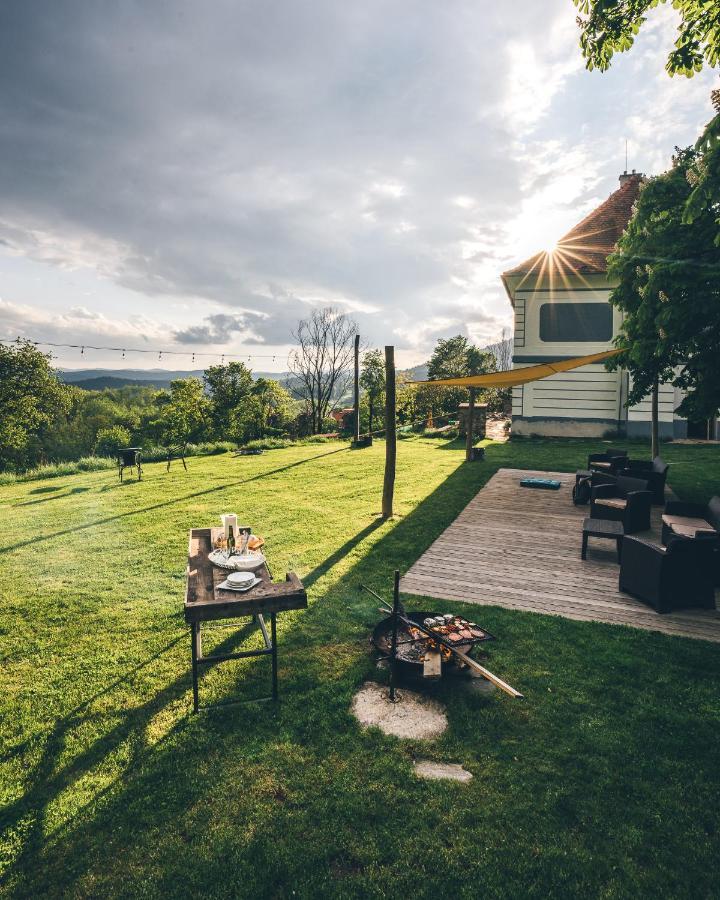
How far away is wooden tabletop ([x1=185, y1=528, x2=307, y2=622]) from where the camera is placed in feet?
11.9

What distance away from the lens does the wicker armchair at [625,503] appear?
7.88m

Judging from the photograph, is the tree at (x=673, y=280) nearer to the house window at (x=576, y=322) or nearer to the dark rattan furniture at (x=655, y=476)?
the dark rattan furniture at (x=655, y=476)

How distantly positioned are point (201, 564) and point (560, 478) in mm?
10214

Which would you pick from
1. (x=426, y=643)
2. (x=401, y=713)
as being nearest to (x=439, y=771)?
(x=401, y=713)

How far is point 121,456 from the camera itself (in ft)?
44.7

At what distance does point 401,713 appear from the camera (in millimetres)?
3826

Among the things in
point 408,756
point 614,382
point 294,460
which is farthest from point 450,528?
point 614,382

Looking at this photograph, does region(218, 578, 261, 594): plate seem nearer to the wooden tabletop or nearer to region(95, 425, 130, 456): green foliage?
the wooden tabletop

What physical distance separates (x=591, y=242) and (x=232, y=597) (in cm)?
2093

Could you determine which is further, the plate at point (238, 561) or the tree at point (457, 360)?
the tree at point (457, 360)

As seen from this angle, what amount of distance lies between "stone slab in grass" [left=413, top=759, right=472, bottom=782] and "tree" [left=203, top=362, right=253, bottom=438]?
37.0 m

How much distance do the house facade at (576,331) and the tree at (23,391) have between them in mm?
32373

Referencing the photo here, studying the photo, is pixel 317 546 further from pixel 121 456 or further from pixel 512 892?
pixel 121 456

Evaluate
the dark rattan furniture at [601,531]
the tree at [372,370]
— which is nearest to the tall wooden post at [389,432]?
the dark rattan furniture at [601,531]
